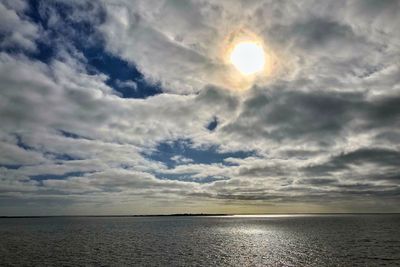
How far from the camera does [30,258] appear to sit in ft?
215

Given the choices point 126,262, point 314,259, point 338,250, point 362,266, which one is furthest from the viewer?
point 338,250

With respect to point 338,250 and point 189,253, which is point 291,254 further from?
point 189,253

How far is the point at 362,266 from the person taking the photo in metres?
56.7

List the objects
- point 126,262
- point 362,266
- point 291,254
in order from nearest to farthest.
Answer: point 362,266
point 126,262
point 291,254

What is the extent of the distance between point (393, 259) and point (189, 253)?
40221mm

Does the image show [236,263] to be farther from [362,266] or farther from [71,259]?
[71,259]

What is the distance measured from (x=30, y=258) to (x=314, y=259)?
5543 cm

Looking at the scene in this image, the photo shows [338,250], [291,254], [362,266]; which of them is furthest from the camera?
[338,250]

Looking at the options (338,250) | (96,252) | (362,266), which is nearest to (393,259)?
(362,266)

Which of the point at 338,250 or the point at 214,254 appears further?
the point at 338,250

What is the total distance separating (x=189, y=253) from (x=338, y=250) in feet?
115

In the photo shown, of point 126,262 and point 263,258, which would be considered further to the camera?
point 263,258

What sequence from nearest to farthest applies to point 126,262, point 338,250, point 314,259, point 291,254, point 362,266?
1. point 362,266
2. point 126,262
3. point 314,259
4. point 291,254
5. point 338,250

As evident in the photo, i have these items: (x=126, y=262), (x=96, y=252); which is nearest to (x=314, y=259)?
(x=126, y=262)
